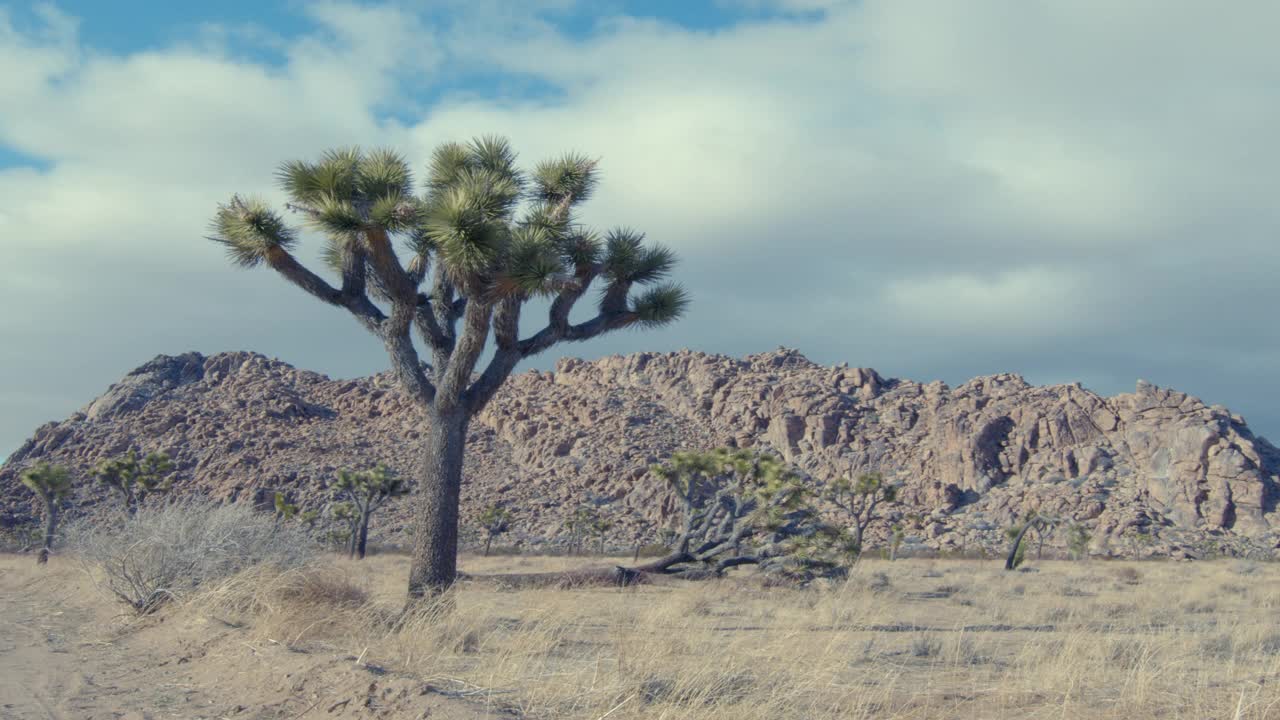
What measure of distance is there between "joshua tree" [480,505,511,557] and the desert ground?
3518 cm

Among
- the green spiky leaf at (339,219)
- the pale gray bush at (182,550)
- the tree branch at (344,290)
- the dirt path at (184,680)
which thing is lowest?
the dirt path at (184,680)

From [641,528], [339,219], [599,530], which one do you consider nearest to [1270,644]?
[339,219]

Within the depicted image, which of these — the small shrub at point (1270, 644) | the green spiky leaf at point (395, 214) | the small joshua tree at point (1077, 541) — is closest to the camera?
the small shrub at point (1270, 644)

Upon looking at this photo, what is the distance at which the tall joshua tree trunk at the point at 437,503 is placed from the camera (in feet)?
34.9

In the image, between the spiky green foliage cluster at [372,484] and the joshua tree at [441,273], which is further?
the spiky green foliage cluster at [372,484]

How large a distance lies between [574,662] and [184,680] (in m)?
2.84

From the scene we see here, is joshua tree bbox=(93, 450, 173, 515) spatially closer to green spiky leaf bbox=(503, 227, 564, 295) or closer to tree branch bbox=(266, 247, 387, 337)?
tree branch bbox=(266, 247, 387, 337)

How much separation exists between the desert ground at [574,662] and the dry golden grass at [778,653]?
0.03 meters

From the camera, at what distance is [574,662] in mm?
7004

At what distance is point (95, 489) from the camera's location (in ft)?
176

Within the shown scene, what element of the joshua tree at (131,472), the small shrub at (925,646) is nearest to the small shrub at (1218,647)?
the small shrub at (925,646)

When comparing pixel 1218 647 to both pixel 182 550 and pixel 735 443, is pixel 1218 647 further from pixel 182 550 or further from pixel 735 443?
pixel 735 443

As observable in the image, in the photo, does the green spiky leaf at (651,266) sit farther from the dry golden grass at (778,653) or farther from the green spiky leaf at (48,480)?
the green spiky leaf at (48,480)

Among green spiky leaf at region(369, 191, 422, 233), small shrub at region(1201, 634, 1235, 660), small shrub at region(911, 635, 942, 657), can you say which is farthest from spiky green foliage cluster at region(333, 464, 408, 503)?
small shrub at region(1201, 634, 1235, 660)
